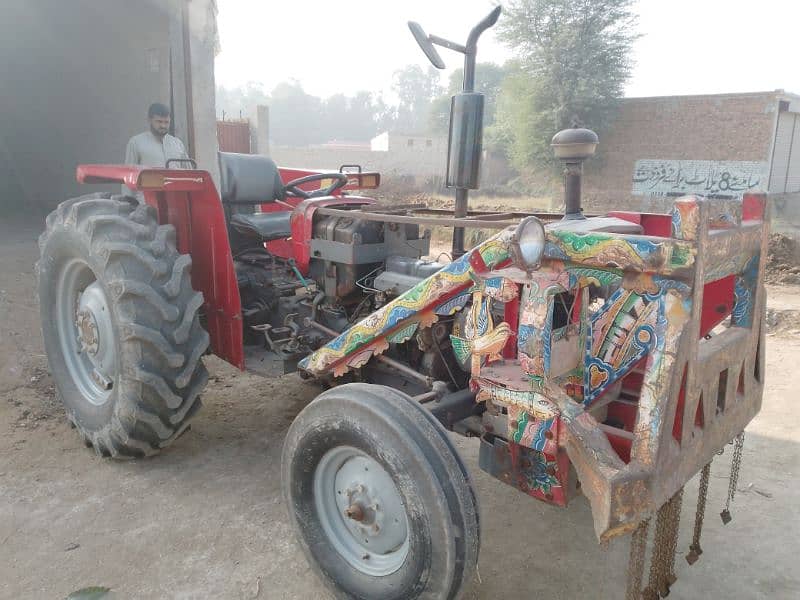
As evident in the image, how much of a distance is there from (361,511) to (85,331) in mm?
2073

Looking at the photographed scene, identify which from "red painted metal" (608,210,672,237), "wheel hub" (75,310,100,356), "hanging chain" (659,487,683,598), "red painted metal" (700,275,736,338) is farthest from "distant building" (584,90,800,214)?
"wheel hub" (75,310,100,356)

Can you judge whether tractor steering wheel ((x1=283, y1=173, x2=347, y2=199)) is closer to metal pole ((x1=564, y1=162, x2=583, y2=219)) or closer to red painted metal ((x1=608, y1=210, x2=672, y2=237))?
metal pole ((x1=564, y1=162, x2=583, y2=219))

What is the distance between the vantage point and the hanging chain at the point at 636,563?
6.15ft

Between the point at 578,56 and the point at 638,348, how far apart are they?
21202 mm

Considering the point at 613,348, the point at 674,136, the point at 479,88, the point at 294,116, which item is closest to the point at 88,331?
the point at 613,348

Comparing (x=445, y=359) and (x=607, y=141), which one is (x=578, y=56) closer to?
(x=607, y=141)

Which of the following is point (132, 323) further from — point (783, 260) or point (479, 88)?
point (479, 88)

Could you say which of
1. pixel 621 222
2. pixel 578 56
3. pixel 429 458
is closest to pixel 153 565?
pixel 429 458

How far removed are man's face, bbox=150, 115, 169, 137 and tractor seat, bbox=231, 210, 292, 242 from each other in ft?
3.72

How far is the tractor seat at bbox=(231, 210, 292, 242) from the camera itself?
400cm

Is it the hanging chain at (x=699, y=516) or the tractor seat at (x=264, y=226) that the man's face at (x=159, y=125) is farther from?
the hanging chain at (x=699, y=516)

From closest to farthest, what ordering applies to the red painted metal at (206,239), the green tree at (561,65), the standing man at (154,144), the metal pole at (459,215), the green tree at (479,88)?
the metal pole at (459,215) < the red painted metal at (206,239) < the standing man at (154,144) < the green tree at (561,65) < the green tree at (479,88)

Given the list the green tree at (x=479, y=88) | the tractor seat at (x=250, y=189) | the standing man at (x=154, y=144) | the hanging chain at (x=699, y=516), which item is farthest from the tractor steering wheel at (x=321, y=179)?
the green tree at (x=479, y=88)

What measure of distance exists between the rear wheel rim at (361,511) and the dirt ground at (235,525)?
0.29m
